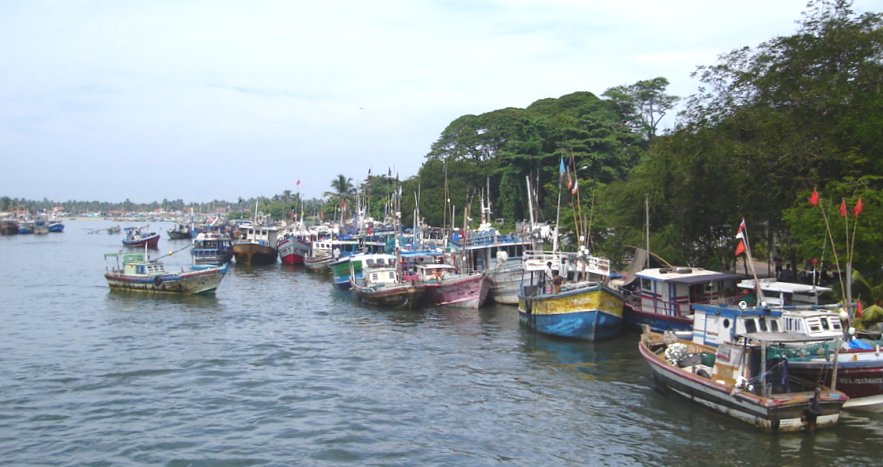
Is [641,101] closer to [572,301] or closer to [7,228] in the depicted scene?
[572,301]

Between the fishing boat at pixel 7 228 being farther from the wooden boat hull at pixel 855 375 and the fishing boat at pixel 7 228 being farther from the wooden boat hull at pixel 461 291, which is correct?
the wooden boat hull at pixel 855 375

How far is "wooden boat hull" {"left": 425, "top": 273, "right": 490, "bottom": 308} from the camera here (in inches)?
1497

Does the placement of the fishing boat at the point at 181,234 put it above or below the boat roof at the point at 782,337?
above

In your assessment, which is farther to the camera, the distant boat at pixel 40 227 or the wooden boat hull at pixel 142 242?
the distant boat at pixel 40 227

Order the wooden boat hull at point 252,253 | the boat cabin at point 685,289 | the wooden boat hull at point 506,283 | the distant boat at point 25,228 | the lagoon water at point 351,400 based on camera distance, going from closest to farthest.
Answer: the lagoon water at point 351,400
the boat cabin at point 685,289
the wooden boat hull at point 506,283
the wooden boat hull at point 252,253
the distant boat at point 25,228

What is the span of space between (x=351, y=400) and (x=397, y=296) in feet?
56.1

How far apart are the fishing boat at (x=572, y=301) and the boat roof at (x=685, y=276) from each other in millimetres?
1615

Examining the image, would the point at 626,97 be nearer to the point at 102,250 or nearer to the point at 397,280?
the point at 397,280

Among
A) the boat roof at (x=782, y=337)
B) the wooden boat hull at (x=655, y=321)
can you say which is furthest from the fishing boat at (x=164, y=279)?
the boat roof at (x=782, y=337)

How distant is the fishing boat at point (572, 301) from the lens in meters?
28.3

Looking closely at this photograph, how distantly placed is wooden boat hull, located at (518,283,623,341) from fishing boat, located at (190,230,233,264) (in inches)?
1740

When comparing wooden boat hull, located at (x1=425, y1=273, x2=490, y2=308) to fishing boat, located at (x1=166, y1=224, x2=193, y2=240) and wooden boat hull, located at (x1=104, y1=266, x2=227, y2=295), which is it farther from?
fishing boat, located at (x1=166, y1=224, x2=193, y2=240)

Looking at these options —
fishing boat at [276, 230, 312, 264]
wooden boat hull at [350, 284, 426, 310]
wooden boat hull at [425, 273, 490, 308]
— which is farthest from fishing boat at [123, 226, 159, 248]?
wooden boat hull at [425, 273, 490, 308]

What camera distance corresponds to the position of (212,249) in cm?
7069
